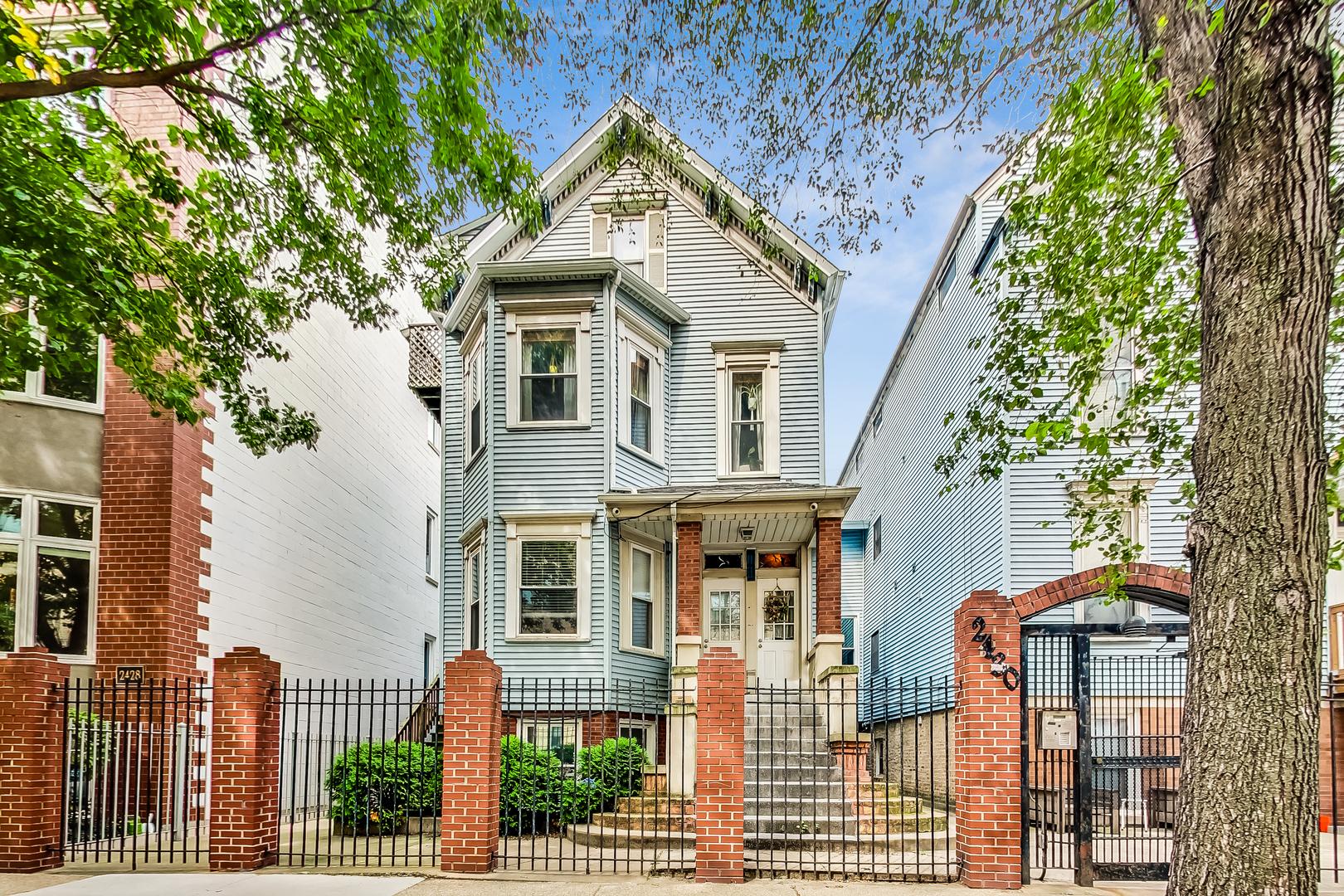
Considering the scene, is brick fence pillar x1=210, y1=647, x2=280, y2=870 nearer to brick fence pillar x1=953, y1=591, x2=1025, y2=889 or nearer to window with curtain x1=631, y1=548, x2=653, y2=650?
brick fence pillar x1=953, y1=591, x2=1025, y2=889

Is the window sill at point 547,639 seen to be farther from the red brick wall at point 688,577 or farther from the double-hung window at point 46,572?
the double-hung window at point 46,572

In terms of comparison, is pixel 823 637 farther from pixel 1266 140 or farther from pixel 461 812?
pixel 1266 140

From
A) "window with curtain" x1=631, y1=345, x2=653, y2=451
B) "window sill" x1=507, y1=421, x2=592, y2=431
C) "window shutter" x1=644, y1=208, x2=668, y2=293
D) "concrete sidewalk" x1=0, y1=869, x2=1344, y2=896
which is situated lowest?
"concrete sidewalk" x1=0, y1=869, x2=1344, y2=896

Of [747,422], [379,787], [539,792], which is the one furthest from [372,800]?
[747,422]

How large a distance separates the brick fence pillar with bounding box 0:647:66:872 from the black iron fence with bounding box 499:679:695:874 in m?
4.74

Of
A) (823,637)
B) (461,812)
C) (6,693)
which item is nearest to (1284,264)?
(461,812)

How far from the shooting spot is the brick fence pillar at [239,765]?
9.95 metres

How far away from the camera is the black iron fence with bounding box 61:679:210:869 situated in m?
10.2

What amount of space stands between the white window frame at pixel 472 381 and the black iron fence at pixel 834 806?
6.72 m

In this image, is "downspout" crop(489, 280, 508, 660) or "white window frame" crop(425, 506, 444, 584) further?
"white window frame" crop(425, 506, 444, 584)

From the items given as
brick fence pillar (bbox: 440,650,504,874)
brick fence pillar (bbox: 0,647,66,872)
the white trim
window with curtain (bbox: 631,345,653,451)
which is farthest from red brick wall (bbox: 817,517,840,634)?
brick fence pillar (bbox: 0,647,66,872)

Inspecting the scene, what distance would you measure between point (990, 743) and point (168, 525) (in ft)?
34.0

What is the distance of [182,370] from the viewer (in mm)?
13070

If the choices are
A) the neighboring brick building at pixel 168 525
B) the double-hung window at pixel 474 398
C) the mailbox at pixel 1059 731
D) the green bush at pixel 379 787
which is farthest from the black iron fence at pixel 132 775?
the mailbox at pixel 1059 731
